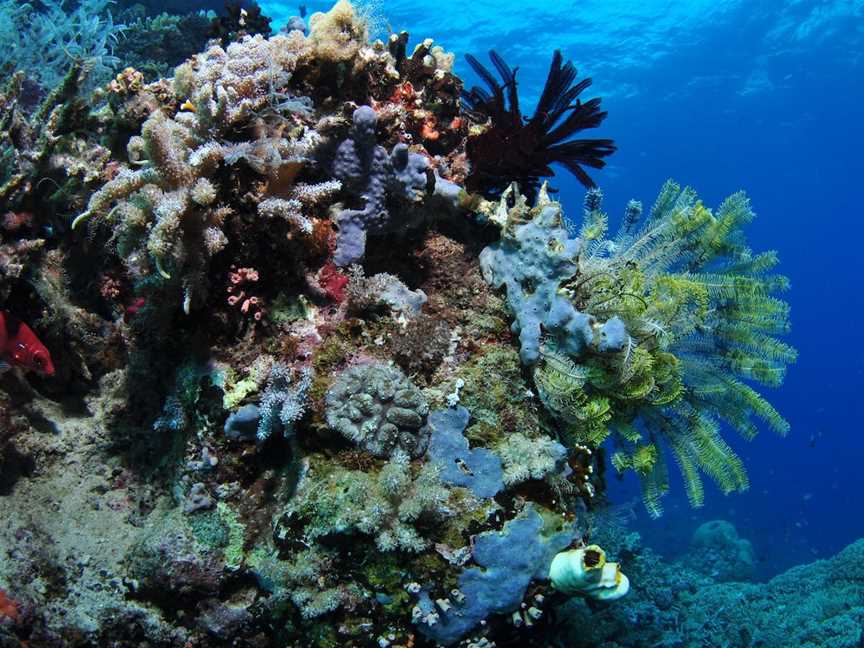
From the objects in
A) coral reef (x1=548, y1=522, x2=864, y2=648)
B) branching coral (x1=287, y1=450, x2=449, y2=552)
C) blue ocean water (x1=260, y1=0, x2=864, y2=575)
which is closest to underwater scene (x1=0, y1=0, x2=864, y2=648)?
branching coral (x1=287, y1=450, x2=449, y2=552)

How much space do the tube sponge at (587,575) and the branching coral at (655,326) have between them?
39.1 inches

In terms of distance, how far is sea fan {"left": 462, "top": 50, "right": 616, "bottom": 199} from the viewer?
490 centimetres

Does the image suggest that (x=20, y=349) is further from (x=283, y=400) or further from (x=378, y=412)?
(x=378, y=412)

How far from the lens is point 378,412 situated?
3.31 meters

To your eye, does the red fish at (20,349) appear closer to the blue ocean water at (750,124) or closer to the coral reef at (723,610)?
the coral reef at (723,610)

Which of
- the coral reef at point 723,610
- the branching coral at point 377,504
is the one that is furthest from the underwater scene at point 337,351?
the coral reef at point 723,610

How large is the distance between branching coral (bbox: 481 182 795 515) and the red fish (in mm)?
3469

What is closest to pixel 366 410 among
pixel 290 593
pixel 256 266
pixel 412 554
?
pixel 412 554

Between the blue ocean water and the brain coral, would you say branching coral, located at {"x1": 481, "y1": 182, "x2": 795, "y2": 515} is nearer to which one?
the brain coral

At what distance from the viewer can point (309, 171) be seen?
4191 millimetres

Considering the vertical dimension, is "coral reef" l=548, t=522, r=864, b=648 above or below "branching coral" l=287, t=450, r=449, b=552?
below

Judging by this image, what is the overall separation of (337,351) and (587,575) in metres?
2.10

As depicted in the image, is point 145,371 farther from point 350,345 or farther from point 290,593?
point 290,593

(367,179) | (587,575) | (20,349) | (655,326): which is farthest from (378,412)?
(20,349)
